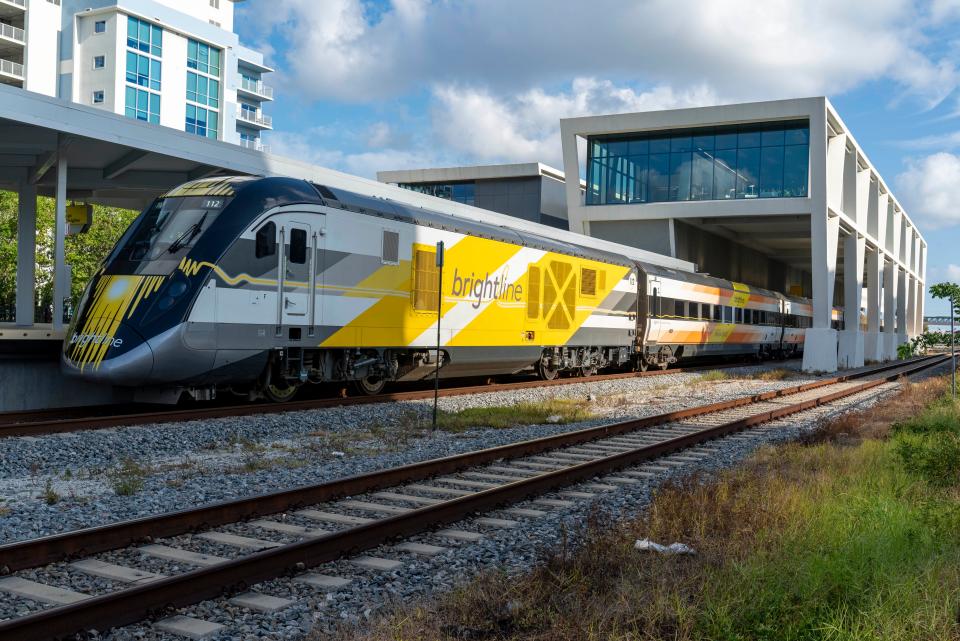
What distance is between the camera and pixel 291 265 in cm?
1434

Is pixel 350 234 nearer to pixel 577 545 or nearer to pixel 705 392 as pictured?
pixel 577 545

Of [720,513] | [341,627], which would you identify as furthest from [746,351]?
[341,627]

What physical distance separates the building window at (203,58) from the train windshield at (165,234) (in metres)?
60.1

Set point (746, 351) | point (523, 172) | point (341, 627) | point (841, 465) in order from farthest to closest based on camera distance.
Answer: point (523, 172)
point (746, 351)
point (841, 465)
point (341, 627)

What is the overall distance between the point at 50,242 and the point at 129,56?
29.3 meters

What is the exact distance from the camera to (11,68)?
5781 cm

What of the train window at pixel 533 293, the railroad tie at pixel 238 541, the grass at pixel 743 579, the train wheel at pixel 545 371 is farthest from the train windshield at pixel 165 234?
the train wheel at pixel 545 371

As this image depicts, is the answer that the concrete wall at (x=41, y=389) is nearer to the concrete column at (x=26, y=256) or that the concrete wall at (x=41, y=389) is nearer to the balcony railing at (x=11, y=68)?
the concrete column at (x=26, y=256)

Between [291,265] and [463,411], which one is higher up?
[291,265]

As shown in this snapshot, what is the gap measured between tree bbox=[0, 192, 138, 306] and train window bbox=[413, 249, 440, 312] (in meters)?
23.4

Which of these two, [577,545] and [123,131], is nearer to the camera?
[577,545]

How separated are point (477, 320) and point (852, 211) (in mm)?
32648

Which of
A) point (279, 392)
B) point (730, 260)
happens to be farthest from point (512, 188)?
point (279, 392)

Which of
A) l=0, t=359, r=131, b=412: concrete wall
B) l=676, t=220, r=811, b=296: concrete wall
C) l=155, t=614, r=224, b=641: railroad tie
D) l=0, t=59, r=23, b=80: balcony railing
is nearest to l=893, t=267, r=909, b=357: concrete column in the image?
l=676, t=220, r=811, b=296: concrete wall
